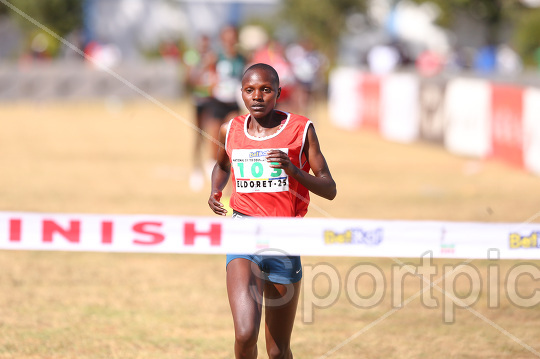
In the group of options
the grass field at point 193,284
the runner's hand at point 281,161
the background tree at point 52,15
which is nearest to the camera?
the runner's hand at point 281,161

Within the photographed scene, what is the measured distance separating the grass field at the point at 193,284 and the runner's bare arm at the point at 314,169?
5.70 ft

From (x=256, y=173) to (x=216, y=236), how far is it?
0.53 m

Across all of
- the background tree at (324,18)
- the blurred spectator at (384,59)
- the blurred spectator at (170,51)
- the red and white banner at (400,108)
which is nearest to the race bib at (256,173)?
the red and white banner at (400,108)

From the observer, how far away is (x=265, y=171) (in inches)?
195

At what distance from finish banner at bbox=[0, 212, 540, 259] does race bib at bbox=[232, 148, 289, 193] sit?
16.0 inches

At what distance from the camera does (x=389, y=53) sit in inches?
1314

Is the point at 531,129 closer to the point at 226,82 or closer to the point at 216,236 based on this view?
the point at 226,82

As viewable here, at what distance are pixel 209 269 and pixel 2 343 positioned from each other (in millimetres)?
2995

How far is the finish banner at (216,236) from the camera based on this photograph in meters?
5.39

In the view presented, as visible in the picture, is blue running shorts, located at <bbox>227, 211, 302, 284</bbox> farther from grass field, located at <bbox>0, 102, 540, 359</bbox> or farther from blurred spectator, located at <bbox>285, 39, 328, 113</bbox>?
blurred spectator, located at <bbox>285, 39, 328, 113</bbox>

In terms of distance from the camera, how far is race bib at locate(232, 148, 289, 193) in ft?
16.3

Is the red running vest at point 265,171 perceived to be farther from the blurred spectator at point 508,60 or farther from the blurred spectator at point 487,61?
the blurred spectator at point 508,60

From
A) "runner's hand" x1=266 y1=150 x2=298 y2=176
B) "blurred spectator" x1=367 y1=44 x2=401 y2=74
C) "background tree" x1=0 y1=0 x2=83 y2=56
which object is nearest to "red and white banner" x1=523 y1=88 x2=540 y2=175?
"runner's hand" x1=266 y1=150 x2=298 y2=176

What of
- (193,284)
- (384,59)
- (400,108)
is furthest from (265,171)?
(384,59)
